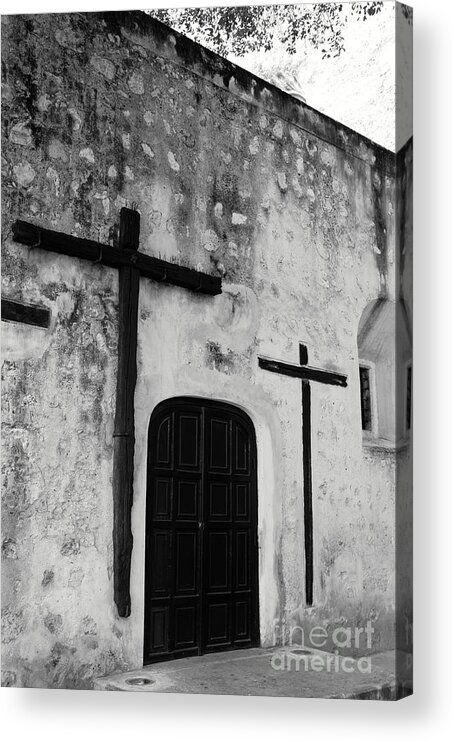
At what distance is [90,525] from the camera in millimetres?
4328

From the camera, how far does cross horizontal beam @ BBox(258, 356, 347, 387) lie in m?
4.65

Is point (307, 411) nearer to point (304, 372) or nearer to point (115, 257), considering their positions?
point (304, 372)

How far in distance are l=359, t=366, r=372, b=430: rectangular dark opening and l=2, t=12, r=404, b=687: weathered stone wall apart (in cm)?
4

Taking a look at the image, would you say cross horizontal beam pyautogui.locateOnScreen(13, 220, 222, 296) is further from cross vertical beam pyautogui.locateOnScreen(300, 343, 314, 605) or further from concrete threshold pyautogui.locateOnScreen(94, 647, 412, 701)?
concrete threshold pyautogui.locateOnScreen(94, 647, 412, 701)

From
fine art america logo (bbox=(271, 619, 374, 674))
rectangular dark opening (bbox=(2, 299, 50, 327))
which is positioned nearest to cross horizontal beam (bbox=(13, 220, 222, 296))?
rectangular dark opening (bbox=(2, 299, 50, 327))

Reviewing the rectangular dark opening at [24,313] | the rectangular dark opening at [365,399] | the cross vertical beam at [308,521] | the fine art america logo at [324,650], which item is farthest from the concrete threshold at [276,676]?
the rectangular dark opening at [24,313]

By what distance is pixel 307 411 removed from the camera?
4664 millimetres

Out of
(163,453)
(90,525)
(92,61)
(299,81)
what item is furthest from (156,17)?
(90,525)

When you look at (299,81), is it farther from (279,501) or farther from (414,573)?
(414,573)

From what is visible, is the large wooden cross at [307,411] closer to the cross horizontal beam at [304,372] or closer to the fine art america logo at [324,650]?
the cross horizontal beam at [304,372]

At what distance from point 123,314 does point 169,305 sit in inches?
8.2

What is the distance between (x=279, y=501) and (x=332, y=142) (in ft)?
4.96

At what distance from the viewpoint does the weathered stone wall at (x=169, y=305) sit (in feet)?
14.1

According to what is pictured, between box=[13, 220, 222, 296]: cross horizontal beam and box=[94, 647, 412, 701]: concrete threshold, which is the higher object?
box=[13, 220, 222, 296]: cross horizontal beam
